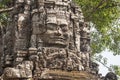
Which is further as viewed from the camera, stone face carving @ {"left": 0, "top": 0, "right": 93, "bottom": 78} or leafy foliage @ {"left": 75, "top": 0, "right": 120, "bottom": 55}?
leafy foliage @ {"left": 75, "top": 0, "right": 120, "bottom": 55}

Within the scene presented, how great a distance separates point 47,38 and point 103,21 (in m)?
12.4

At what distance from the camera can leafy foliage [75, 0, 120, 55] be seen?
2331 centimetres

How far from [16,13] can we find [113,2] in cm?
1125

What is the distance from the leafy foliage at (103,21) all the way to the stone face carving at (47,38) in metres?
9.26

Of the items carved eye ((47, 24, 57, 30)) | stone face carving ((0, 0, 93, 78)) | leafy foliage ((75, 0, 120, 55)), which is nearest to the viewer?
stone face carving ((0, 0, 93, 78))

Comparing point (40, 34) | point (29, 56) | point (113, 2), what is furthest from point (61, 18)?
point (113, 2)

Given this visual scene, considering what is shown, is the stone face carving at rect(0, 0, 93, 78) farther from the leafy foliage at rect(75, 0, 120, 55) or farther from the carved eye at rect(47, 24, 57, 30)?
the leafy foliage at rect(75, 0, 120, 55)

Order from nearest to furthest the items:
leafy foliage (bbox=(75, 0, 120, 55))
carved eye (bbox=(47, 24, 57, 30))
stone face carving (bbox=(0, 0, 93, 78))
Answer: stone face carving (bbox=(0, 0, 93, 78)) → carved eye (bbox=(47, 24, 57, 30)) → leafy foliage (bbox=(75, 0, 120, 55))

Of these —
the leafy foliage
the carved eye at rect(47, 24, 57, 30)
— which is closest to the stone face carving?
the carved eye at rect(47, 24, 57, 30)

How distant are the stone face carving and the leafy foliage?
9263 mm

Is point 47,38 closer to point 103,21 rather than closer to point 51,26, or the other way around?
point 51,26

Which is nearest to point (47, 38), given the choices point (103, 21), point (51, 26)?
point (51, 26)

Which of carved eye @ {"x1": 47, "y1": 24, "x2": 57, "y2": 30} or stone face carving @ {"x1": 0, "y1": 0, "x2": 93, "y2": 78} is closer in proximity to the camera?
stone face carving @ {"x1": 0, "y1": 0, "x2": 93, "y2": 78}

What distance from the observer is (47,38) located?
478 inches
